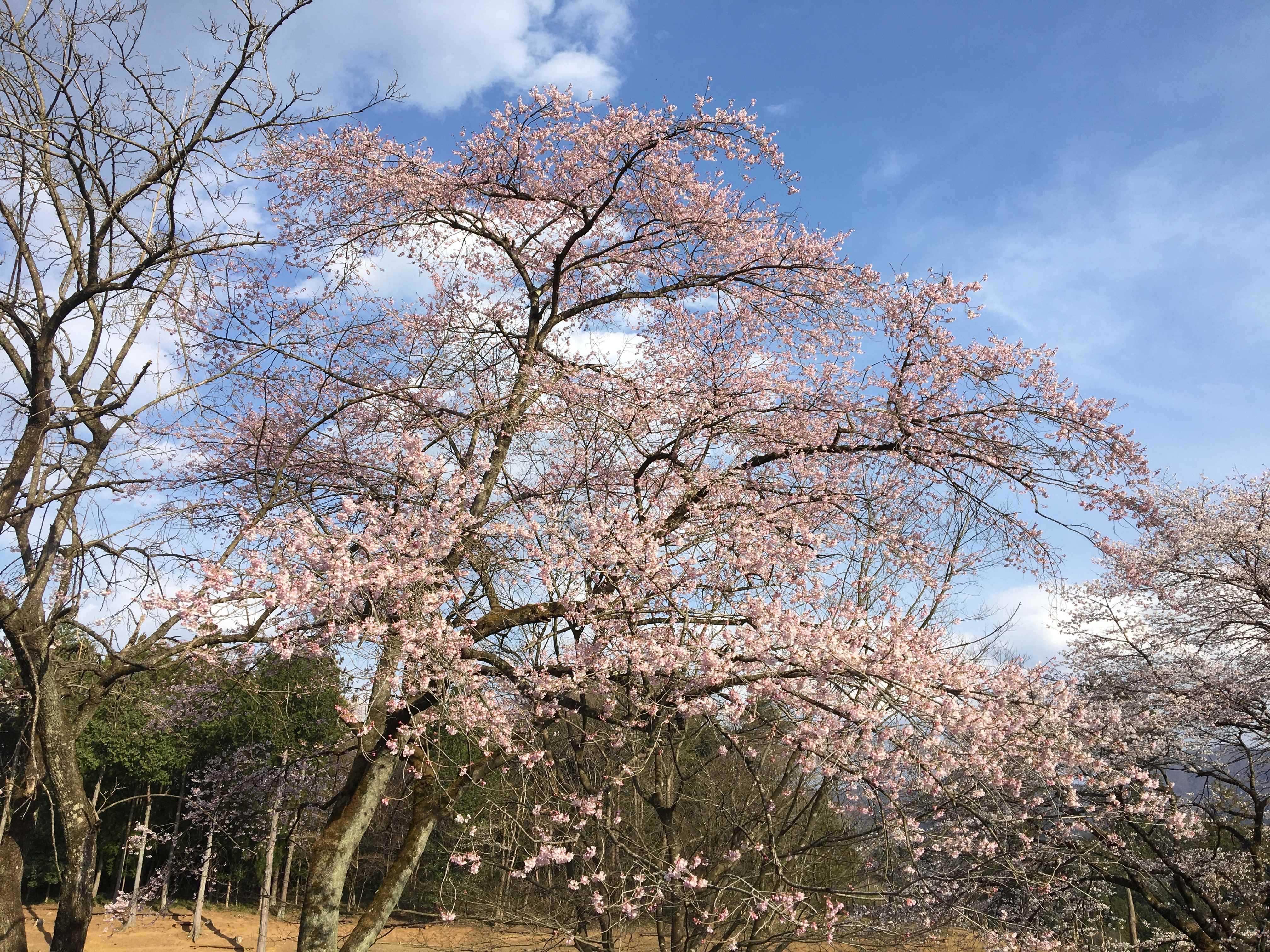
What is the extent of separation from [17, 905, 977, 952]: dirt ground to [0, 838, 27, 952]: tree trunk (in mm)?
6586

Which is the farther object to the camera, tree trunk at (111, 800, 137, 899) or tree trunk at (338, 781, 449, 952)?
tree trunk at (111, 800, 137, 899)

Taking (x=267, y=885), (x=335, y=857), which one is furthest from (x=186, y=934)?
(x=335, y=857)

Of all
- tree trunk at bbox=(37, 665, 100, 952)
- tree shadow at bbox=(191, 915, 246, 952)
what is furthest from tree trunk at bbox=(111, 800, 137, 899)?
tree trunk at bbox=(37, 665, 100, 952)

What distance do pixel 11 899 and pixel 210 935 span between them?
54.1 feet

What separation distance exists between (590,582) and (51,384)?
14.0 ft

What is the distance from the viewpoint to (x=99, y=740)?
1853 cm

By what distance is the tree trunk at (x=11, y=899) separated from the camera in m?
5.62

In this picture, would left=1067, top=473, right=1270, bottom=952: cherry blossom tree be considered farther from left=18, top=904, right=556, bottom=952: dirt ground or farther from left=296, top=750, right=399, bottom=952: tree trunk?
left=18, top=904, right=556, bottom=952: dirt ground

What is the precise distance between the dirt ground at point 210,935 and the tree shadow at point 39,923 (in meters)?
0.05

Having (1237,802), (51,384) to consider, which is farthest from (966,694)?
(1237,802)

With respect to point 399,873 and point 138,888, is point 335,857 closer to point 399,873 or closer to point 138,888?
point 399,873

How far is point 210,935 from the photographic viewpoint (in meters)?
19.2

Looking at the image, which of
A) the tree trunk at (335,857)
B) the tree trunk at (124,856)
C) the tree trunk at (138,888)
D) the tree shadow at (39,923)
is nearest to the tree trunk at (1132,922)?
the tree trunk at (335,857)

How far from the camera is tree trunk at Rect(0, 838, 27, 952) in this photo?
5.62 m
